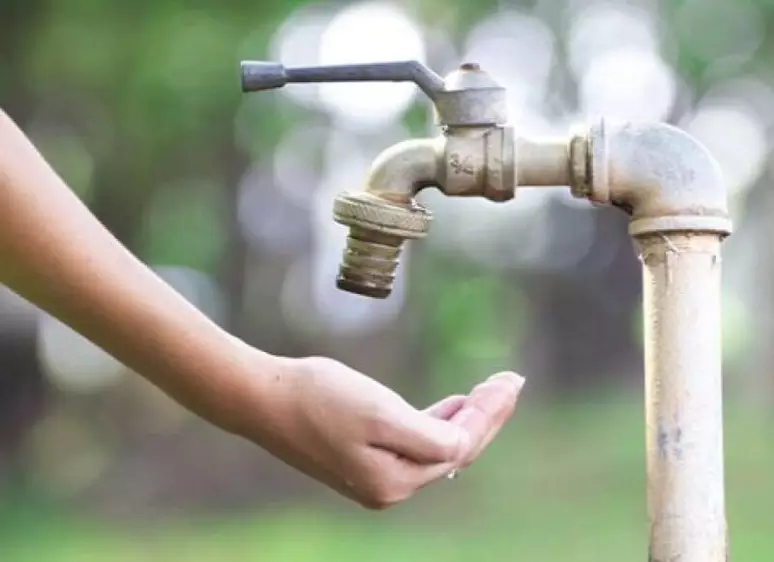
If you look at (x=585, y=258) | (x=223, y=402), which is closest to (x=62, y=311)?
(x=223, y=402)

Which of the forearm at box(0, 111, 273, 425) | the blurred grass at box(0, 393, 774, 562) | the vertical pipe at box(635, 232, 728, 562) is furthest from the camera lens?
the blurred grass at box(0, 393, 774, 562)

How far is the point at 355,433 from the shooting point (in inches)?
24.6

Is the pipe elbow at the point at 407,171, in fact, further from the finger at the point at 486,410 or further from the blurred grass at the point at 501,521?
the blurred grass at the point at 501,521

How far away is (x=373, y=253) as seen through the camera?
716mm

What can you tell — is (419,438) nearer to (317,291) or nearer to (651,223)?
(651,223)

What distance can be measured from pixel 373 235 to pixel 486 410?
0.41ft

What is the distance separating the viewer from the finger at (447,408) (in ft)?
2.19

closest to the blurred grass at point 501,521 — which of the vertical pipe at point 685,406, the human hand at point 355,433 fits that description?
the vertical pipe at point 685,406

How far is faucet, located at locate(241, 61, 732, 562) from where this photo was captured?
2.30 ft

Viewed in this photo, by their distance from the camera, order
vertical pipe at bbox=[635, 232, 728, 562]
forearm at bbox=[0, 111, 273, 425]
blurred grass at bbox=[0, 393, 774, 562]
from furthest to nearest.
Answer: blurred grass at bbox=[0, 393, 774, 562]
vertical pipe at bbox=[635, 232, 728, 562]
forearm at bbox=[0, 111, 273, 425]

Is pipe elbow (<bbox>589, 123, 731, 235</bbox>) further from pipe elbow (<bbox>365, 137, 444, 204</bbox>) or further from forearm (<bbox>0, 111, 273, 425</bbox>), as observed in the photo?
forearm (<bbox>0, 111, 273, 425</bbox>)

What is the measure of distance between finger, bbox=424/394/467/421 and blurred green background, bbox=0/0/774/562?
10.4 ft

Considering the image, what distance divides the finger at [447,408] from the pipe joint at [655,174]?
0.48 feet

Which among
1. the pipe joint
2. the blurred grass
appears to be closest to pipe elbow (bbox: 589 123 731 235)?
the pipe joint
